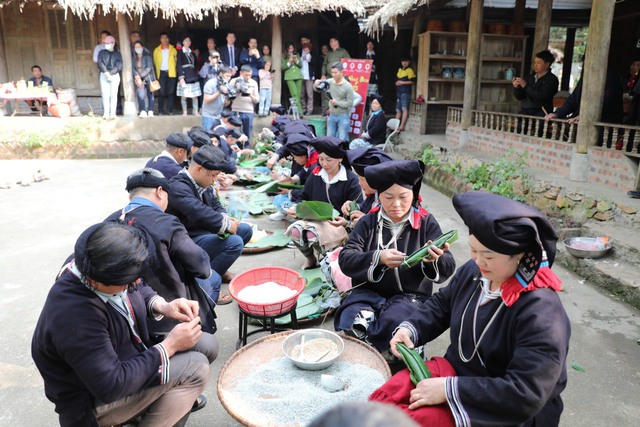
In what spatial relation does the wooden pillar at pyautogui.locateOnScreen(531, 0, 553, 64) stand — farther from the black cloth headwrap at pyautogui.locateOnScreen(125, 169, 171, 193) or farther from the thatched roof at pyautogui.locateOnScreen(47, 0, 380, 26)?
the black cloth headwrap at pyautogui.locateOnScreen(125, 169, 171, 193)

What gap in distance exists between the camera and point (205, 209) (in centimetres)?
390

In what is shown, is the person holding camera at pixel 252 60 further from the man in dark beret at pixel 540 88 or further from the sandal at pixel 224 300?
the sandal at pixel 224 300

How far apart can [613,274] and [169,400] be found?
3.90 meters

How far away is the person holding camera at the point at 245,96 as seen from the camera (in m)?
9.55

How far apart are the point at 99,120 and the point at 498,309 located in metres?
10.7

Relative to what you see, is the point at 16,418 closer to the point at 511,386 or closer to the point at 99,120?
the point at 511,386

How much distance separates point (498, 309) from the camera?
188 cm

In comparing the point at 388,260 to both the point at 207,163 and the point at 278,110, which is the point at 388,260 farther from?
the point at 278,110

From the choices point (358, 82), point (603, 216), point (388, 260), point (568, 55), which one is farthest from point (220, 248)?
point (568, 55)

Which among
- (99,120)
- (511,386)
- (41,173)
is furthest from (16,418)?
(99,120)

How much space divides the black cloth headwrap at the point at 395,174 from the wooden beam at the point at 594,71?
4.04 meters

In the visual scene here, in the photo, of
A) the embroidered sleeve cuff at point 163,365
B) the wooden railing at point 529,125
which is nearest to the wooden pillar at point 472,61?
the wooden railing at point 529,125

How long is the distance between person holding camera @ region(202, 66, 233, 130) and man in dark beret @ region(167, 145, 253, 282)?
5232mm

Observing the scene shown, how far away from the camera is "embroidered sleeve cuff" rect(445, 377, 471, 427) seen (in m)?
1.75
